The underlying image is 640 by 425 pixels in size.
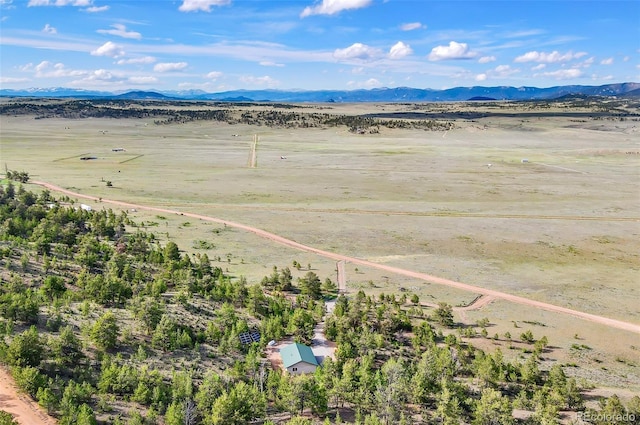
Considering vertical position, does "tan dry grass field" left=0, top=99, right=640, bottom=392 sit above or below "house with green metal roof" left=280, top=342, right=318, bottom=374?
above

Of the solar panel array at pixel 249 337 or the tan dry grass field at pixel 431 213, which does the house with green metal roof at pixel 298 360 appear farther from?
the tan dry grass field at pixel 431 213

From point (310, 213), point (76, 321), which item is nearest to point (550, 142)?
point (310, 213)

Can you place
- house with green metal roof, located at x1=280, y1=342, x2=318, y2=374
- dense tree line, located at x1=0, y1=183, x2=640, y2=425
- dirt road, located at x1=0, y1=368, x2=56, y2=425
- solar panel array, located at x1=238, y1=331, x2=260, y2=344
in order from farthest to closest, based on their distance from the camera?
solar panel array, located at x1=238, y1=331, x2=260, y2=344 < house with green metal roof, located at x1=280, y1=342, x2=318, y2=374 < dense tree line, located at x1=0, y1=183, x2=640, y2=425 < dirt road, located at x1=0, y1=368, x2=56, y2=425

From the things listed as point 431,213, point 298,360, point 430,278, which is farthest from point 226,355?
point 431,213

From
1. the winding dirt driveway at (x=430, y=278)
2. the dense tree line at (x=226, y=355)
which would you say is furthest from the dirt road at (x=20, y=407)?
the winding dirt driveway at (x=430, y=278)

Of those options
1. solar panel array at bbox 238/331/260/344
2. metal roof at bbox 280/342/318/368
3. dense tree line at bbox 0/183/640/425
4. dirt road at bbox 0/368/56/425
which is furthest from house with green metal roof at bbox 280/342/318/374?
dirt road at bbox 0/368/56/425

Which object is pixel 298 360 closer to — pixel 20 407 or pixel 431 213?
pixel 20 407

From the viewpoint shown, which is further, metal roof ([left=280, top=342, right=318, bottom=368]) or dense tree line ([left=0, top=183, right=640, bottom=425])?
metal roof ([left=280, top=342, right=318, bottom=368])

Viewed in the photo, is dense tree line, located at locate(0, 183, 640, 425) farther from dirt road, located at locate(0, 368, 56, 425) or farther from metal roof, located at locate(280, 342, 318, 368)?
metal roof, located at locate(280, 342, 318, 368)
